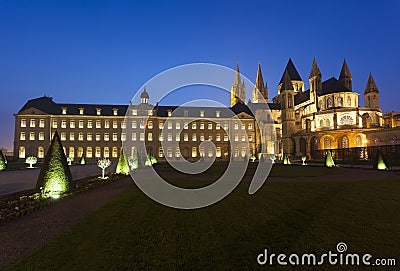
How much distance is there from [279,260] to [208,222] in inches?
112

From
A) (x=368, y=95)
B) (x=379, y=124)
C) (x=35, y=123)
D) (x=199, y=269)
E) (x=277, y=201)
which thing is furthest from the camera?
(x=368, y=95)

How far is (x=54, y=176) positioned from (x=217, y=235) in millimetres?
9742

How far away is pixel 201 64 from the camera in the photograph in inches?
361

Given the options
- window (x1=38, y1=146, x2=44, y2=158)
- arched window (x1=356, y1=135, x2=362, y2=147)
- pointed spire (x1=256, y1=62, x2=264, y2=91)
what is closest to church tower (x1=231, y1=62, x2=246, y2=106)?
pointed spire (x1=256, y1=62, x2=264, y2=91)

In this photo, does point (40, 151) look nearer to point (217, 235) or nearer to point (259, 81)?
point (217, 235)

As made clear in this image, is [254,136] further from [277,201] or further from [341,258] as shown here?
[341,258]

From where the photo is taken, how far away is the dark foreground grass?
203 inches

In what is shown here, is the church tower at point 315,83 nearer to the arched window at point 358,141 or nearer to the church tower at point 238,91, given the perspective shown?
the arched window at point 358,141

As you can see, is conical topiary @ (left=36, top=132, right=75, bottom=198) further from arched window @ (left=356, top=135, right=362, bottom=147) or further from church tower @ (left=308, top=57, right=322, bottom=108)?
church tower @ (left=308, top=57, right=322, bottom=108)

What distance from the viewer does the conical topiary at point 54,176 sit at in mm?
12391

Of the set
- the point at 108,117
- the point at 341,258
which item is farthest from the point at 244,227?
the point at 108,117

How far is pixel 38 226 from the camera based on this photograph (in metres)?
7.88

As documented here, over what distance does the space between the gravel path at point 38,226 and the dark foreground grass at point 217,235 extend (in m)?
0.48

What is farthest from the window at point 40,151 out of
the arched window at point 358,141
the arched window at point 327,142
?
the arched window at point 358,141
